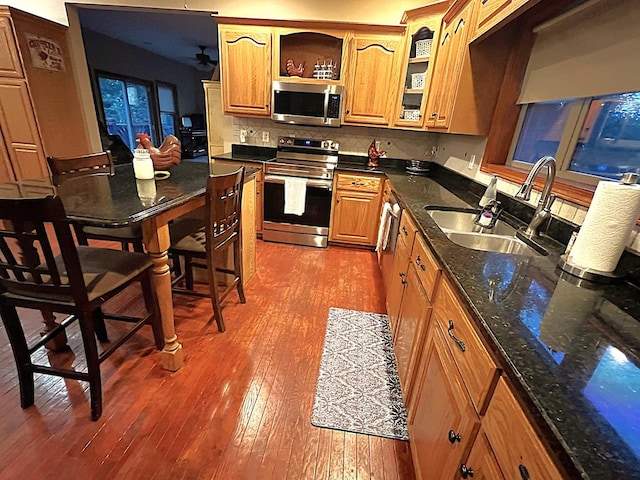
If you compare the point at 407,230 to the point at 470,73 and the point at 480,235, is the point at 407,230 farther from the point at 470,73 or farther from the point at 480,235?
the point at 470,73

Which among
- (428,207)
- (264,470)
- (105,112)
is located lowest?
(264,470)

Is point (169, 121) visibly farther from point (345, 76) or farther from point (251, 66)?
point (345, 76)

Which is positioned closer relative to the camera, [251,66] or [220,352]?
[220,352]

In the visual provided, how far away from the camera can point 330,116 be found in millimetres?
3207

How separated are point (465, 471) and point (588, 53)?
186 centimetres

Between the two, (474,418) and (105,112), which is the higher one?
(105,112)

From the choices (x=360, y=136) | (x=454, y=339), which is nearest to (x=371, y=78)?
(x=360, y=136)

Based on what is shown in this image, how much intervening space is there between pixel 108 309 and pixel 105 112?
18.8ft

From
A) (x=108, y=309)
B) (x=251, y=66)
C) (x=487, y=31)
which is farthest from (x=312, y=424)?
(x=251, y=66)

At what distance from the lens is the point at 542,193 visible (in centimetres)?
139

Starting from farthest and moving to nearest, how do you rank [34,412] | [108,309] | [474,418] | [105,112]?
[105,112] → [108,309] → [34,412] → [474,418]

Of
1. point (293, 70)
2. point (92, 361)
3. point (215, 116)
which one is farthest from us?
point (215, 116)

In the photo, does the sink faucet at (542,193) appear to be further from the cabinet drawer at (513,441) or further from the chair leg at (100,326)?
the chair leg at (100,326)

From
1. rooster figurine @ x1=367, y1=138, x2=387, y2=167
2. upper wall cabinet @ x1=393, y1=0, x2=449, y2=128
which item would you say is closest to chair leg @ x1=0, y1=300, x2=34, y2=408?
rooster figurine @ x1=367, y1=138, x2=387, y2=167
